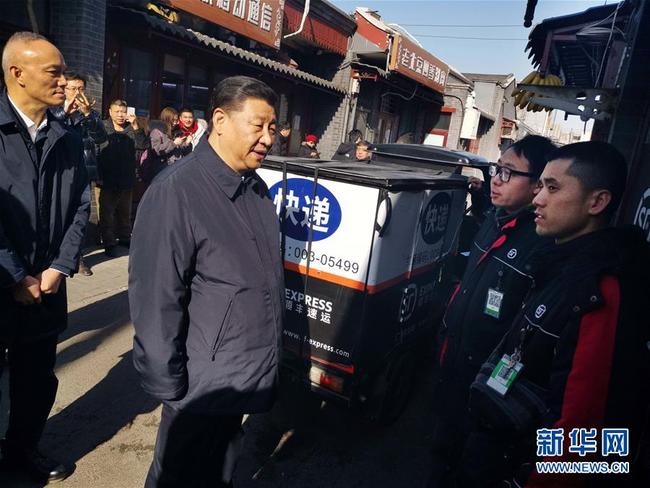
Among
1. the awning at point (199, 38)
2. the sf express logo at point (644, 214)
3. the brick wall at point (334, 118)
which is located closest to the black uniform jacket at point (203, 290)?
the sf express logo at point (644, 214)

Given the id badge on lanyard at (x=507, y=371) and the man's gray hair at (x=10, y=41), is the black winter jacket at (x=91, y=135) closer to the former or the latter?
the man's gray hair at (x=10, y=41)

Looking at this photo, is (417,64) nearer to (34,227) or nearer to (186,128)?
(186,128)

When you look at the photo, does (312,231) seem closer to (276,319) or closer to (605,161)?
(276,319)

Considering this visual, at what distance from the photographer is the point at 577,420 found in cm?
141

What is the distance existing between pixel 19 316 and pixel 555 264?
243cm

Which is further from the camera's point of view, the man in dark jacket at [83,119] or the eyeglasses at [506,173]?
the man in dark jacket at [83,119]

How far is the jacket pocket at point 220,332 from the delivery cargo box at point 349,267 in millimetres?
1209

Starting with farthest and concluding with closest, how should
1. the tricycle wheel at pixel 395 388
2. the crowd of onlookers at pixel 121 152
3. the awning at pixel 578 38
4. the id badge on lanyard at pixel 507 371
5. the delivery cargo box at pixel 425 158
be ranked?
the awning at pixel 578 38 < the delivery cargo box at pixel 425 158 < the crowd of onlookers at pixel 121 152 < the tricycle wheel at pixel 395 388 < the id badge on lanyard at pixel 507 371

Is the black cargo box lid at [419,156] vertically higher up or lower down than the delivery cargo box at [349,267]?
higher up

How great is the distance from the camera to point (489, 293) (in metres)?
2.38

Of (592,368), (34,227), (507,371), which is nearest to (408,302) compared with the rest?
(507,371)

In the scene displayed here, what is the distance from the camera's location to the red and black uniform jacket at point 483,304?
7.55 feet

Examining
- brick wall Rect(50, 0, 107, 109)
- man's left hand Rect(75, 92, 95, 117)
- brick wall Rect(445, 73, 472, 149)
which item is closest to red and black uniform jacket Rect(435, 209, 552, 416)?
man's left hand Rect(75, 92, 95, 117)

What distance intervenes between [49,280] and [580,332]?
236cm
